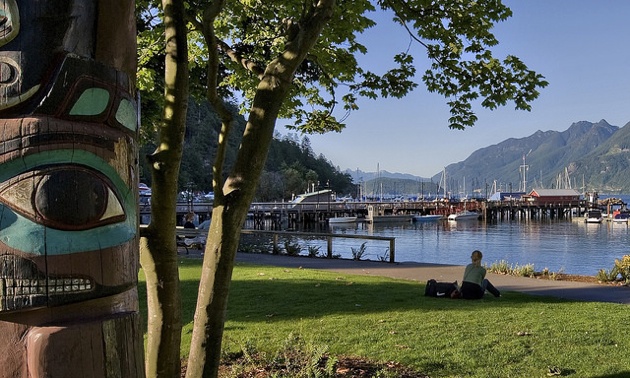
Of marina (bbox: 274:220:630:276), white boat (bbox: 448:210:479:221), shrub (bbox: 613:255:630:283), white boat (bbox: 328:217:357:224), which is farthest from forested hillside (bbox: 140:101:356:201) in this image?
shrub (bbox: 613:255:630:283)

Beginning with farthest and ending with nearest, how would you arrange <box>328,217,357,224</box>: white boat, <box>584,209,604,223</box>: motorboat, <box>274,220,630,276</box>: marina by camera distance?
<box>328,217,357,224</box>: white boat
<box>584,209,604,223</box>: motorboat
<box>274,220,630,276</box>: marina

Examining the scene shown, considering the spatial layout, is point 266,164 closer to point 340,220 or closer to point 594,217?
point 340,220

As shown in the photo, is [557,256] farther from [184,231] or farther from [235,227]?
[235,227]

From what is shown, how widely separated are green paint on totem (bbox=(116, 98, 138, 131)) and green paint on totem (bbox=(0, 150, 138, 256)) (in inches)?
9.1

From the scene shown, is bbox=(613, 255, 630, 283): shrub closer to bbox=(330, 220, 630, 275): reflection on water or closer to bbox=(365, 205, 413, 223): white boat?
bbox=(330, 220, 630, 275): reflection on water

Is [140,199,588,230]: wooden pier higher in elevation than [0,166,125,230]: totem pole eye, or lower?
lower

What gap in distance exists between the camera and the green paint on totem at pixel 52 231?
1.90m

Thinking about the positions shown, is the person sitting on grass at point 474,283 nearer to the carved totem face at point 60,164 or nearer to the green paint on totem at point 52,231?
the carved totem face at point 60,164

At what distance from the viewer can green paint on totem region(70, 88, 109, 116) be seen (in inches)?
81.7

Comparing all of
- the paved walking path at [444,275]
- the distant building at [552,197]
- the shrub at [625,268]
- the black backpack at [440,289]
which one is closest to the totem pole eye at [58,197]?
the black backpack at [440,289]

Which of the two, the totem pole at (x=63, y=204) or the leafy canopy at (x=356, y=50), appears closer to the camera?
the totem pole at (x=63, y=204)

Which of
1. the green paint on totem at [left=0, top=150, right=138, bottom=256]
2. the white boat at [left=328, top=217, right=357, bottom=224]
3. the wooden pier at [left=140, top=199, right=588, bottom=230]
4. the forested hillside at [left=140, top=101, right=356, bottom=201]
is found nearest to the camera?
the green paint on totem at [left=0, top=150, right=138, bottom=256]

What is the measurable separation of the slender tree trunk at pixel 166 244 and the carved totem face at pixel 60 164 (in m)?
1.60

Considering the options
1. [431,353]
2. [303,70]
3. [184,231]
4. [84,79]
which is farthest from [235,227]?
[184,231]
